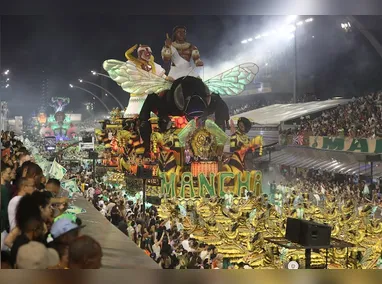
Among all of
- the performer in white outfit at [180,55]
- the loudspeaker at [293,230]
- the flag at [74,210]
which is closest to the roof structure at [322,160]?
the loudspeaker at [293,230]

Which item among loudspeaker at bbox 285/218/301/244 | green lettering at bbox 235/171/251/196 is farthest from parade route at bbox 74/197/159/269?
loudspeaker at bbox 285/218/301/244

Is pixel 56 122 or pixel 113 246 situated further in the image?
pixel 56 122

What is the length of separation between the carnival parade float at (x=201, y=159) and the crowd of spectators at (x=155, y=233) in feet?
0.27

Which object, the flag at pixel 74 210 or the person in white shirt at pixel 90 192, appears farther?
the person in white shirt at pixel 90 192

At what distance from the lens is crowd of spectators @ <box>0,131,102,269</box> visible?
522 centimetres

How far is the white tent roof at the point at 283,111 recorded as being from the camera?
5738mm

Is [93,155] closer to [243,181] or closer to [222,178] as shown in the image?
[222,178]

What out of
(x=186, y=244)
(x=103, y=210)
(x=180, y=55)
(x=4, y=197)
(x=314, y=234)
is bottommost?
(x=186, y=244)

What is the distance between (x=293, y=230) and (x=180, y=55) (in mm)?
1817

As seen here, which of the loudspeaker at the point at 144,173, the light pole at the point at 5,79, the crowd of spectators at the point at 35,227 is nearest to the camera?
the crowd of spectators at the point at 35,227

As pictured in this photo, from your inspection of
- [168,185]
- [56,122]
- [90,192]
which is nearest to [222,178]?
[168,185]

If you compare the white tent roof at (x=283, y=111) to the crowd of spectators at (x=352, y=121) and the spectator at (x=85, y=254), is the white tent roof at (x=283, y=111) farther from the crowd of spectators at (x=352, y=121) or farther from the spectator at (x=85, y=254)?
the spectator at (x=85, y=254)

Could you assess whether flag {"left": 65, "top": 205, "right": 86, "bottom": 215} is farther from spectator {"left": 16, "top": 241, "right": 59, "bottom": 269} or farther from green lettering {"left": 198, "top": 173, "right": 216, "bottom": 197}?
green lettering {"left": 198, "top": 173, "right": 216, "bottom": 197}

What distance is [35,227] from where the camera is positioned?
5.20 metres
